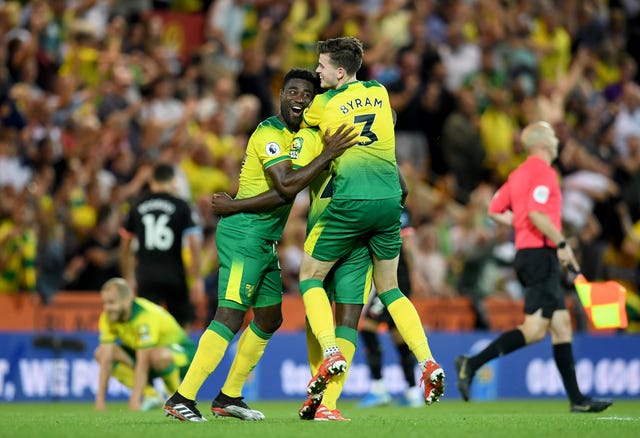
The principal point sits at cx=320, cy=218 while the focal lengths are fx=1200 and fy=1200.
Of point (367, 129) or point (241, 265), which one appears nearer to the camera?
point (367, 129)

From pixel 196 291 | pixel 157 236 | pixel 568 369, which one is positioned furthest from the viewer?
pixel 196 291

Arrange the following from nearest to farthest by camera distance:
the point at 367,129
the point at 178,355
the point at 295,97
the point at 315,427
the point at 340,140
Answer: the point at 315,427, the point at 340,140, the point at 367,129, the point at 295,97, the point at 178,355

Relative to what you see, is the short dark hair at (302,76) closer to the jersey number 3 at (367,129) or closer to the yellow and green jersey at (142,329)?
the jersey number 3 at (367,129)

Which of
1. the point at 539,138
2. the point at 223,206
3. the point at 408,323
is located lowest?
the point at 408,323

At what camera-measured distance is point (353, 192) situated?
27.0 feet

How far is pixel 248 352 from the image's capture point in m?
8.84

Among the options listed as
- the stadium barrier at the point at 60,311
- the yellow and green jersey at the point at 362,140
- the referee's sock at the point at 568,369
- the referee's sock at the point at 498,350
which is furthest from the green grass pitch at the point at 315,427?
the stadium barrier at the point at 60,311

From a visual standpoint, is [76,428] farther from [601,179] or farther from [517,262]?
[601,179]

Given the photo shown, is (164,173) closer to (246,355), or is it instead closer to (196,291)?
(196,291)

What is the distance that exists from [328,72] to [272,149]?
0.67m

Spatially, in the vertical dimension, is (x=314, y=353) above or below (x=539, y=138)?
below

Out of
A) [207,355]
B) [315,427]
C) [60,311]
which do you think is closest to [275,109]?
[60,311]

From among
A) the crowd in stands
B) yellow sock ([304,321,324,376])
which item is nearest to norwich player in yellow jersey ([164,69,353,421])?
yellow sock ([304,321,324,376])

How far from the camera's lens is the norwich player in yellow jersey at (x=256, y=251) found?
8.30m
